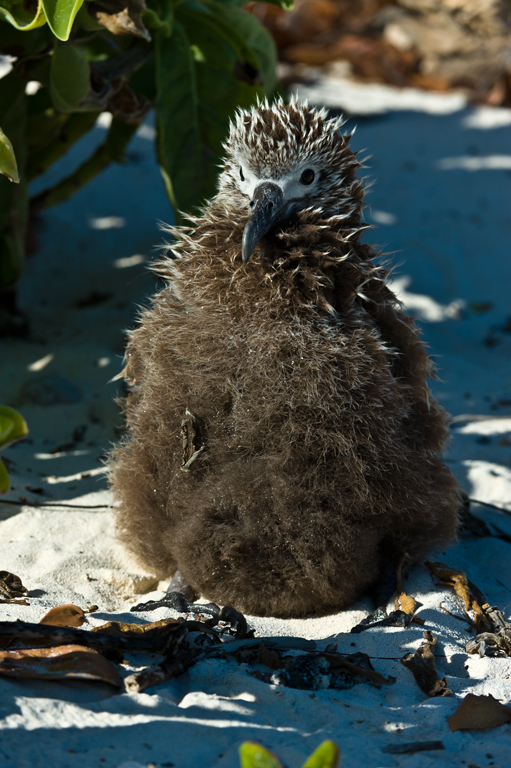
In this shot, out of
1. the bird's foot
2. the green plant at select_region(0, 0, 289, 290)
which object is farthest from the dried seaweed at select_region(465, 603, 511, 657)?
the green plant at select_region(0, 0, 289, 290)

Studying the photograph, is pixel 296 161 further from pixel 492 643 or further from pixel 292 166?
pixel 492 643

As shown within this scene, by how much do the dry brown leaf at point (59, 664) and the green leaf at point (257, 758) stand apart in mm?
666

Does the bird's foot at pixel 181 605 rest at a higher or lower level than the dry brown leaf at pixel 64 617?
lower

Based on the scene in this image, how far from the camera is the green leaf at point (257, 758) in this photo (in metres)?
1.52

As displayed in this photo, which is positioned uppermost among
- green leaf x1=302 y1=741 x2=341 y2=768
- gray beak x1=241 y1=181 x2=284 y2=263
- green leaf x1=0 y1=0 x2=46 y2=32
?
green leaf x1=0 y1=0 x2=46 y2=32

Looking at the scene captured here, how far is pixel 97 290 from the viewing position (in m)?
5.53

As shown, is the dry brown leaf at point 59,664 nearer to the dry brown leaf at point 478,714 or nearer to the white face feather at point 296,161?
the dry brown leaf at point 478,714

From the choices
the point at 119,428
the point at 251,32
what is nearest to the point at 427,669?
the point at 119,428

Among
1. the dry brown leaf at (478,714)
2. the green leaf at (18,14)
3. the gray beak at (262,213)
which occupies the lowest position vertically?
the dry brown leaf at (478,714)

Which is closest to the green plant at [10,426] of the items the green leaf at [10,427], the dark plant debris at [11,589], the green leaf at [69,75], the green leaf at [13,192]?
the green leaf at [10,427]

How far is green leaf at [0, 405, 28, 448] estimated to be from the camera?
6.53 ft

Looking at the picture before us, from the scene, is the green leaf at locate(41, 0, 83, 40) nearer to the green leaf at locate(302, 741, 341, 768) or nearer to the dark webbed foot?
the dark webbed foot

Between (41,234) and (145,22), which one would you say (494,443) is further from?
(41,234)

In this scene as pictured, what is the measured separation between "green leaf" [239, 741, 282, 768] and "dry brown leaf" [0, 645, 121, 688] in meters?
0.67
